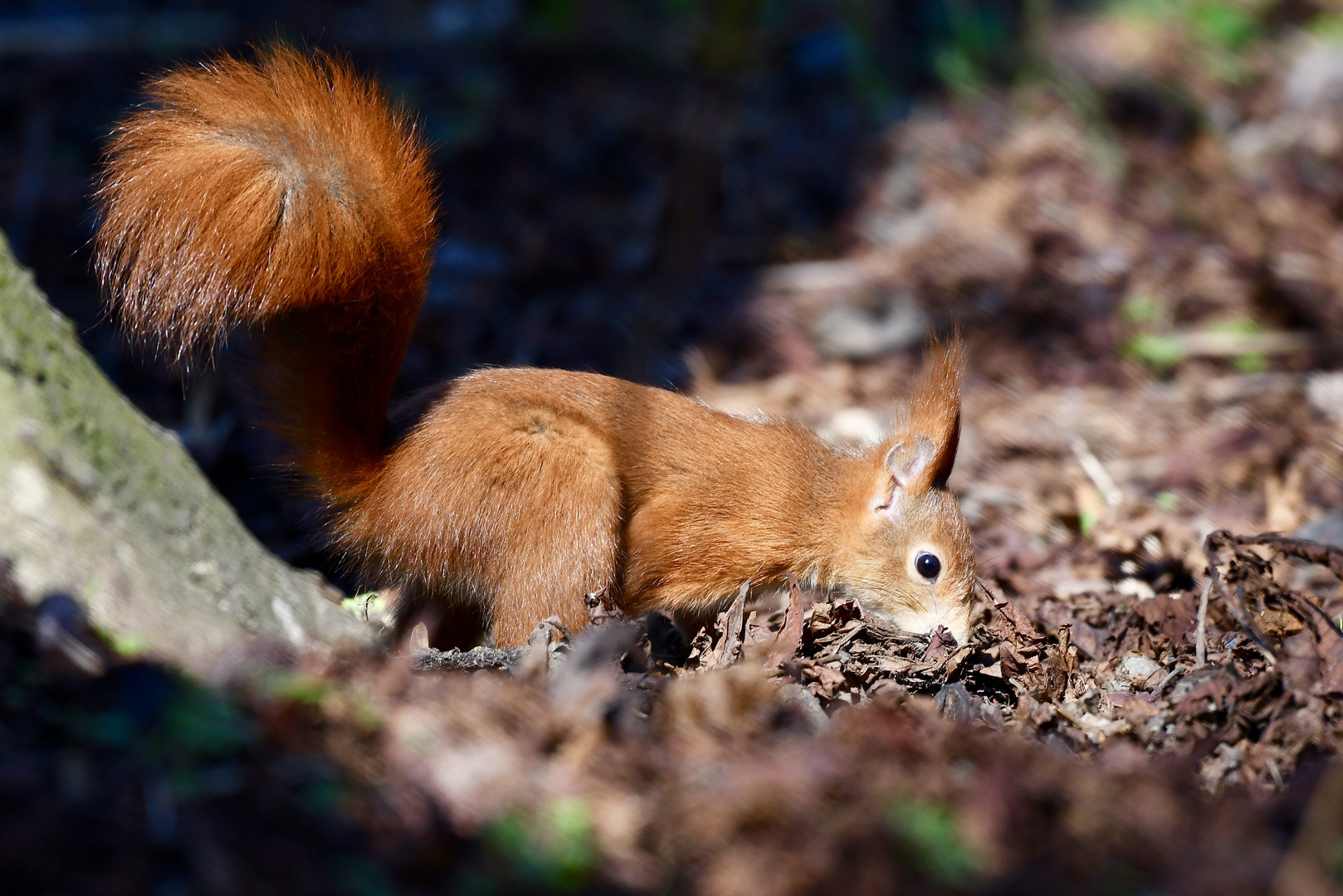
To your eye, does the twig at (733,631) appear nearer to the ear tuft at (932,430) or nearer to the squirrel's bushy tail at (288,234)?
the ear tuft at (932,430)

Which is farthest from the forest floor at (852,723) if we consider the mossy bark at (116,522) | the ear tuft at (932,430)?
the ear tuft at (932,430)

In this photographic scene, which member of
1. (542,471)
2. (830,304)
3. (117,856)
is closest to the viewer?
(117,856)

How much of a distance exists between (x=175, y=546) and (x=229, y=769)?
0.93 meters

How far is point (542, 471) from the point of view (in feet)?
10.4

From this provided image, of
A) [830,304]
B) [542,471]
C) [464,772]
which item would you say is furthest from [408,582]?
[830,304]

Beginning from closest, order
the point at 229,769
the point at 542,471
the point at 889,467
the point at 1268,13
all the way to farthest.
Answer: the point at 229,769, the point at 542,471, the point at 889,467, the point at 1268,13

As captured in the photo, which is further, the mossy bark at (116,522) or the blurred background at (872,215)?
the blurred background at (872,215)

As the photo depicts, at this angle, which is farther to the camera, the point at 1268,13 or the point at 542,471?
the point at 1268,13

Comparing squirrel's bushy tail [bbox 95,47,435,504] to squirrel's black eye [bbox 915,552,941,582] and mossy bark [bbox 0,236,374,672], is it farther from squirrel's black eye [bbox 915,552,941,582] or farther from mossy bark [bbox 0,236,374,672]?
squirrel's black eye [bbox 915,552,941,582]

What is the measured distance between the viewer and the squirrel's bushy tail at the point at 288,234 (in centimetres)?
271

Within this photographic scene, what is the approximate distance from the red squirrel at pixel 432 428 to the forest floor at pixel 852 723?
25 centimetres

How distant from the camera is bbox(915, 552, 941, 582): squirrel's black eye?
12.2ft

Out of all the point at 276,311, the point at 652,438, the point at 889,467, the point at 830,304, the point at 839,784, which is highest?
the point at 276,311

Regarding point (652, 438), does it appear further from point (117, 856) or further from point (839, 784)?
point (117, 856)
